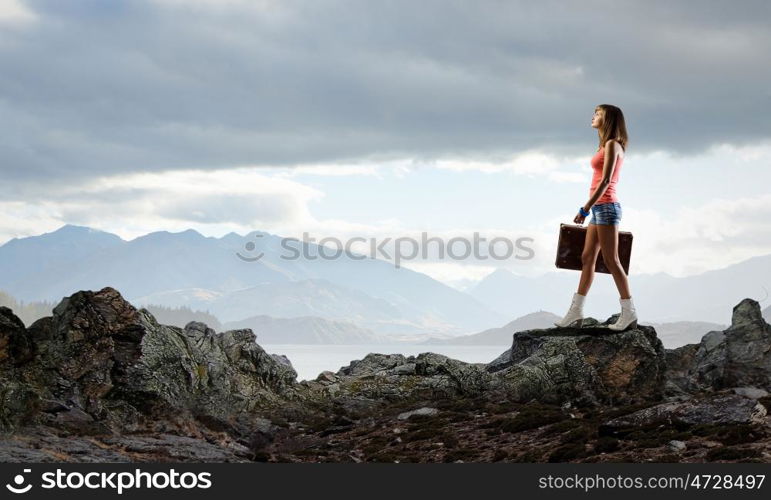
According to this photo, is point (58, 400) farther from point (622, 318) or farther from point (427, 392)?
point (622, 318)

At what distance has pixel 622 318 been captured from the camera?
26.1 m

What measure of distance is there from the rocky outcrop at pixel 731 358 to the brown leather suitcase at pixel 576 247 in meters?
7.85

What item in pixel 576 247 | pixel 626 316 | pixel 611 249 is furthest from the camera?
pixel 626 316

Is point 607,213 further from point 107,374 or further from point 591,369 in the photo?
point 107,374

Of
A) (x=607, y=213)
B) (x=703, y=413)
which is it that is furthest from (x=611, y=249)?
(x=703, y=413)

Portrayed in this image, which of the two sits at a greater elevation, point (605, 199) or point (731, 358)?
point (605, 199)

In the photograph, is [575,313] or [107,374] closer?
[107,374]

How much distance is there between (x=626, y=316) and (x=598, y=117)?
6359 millimetres

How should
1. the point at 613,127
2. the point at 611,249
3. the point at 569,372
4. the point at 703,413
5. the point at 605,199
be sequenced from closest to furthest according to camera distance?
1. the point at 703,413
2. the point at 613,127
3. the point at 605,199
4. the point at 611,249
5. the point at 569,372

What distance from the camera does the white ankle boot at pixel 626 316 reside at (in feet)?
83.2

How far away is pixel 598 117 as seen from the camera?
2295 cm

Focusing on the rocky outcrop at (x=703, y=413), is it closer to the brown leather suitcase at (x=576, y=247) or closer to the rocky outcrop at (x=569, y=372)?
the brown leather suitcase at (x=576, y=247)

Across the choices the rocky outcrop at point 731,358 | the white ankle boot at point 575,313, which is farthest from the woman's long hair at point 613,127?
the rocky outcrop at point 731,358

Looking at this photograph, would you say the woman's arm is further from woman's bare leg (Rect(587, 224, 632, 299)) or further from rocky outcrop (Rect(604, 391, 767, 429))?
rocky outcrop (Rect(604, 391, 767, 429))
